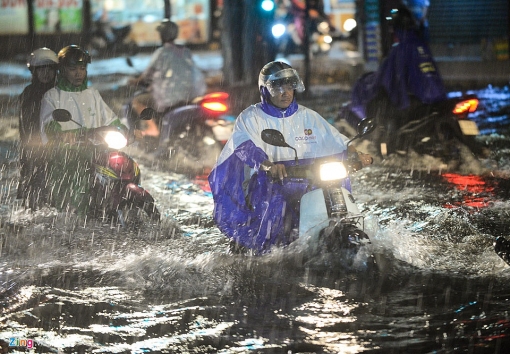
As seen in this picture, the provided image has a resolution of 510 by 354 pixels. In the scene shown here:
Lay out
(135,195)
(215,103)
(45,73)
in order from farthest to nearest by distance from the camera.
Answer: (215,103)
(45,73)
(135,195)

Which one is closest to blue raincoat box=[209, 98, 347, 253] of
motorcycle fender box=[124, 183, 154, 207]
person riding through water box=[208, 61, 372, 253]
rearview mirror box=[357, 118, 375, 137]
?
person riding through water box=[208, 61, 372, 253]

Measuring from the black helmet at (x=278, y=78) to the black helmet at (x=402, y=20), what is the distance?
14.3ft

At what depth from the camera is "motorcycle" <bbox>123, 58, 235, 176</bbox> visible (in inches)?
425

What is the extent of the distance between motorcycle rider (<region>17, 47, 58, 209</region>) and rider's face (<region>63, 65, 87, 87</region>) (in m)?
0.49

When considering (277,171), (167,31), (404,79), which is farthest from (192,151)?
(277,171)

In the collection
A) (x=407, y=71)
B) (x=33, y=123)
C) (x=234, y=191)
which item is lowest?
(x=234, y=191)

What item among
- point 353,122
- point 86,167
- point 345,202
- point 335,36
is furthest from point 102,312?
point 335,36

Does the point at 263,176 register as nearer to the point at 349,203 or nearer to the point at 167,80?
the point at 349,203

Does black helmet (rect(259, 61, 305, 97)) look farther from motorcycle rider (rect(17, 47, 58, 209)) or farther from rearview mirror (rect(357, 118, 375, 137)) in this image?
motorcycle rider (rect(17, 47, 58, 209))

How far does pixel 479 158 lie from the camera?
10.4 meters

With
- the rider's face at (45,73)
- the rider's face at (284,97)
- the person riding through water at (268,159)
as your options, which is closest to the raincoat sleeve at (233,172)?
the person riding through water at (268,159)

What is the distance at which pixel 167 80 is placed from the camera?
11.7 meters

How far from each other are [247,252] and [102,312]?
1455 mm

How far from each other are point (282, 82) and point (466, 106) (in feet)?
14.2
